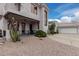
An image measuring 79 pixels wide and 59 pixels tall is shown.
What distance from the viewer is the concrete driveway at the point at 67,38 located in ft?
34.1

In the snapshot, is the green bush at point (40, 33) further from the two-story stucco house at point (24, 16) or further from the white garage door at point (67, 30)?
the white garage door at point (67, 30)

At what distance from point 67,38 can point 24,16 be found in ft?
9.32

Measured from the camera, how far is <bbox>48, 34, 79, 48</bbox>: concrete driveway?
34.1 feet

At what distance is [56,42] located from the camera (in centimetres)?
1048

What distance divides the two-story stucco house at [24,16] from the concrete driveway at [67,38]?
0.80 meters

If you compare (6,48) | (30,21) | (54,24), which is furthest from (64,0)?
(6,48)

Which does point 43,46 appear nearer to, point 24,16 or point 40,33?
point 40,33

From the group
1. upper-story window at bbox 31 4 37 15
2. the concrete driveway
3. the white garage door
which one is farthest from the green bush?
upper-story window at bbox 31 4 37 15

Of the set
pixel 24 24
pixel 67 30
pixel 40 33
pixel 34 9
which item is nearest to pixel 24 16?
pixel 24 24

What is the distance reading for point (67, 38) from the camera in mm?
10453

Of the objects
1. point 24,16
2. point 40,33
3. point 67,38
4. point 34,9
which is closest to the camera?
point 67,38

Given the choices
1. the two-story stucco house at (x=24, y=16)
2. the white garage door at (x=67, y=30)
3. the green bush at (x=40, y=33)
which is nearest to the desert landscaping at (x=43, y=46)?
the green bush at (x=40, y=33)

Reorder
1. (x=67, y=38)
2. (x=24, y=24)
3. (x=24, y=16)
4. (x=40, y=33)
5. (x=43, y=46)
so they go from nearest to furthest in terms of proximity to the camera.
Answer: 1. (x=43, y=46)
2. (x=67, y=38)
3. (x=40, y=33)
4. (x=24, y=24)
5. (x=24, y=16)

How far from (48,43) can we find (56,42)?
530mm
